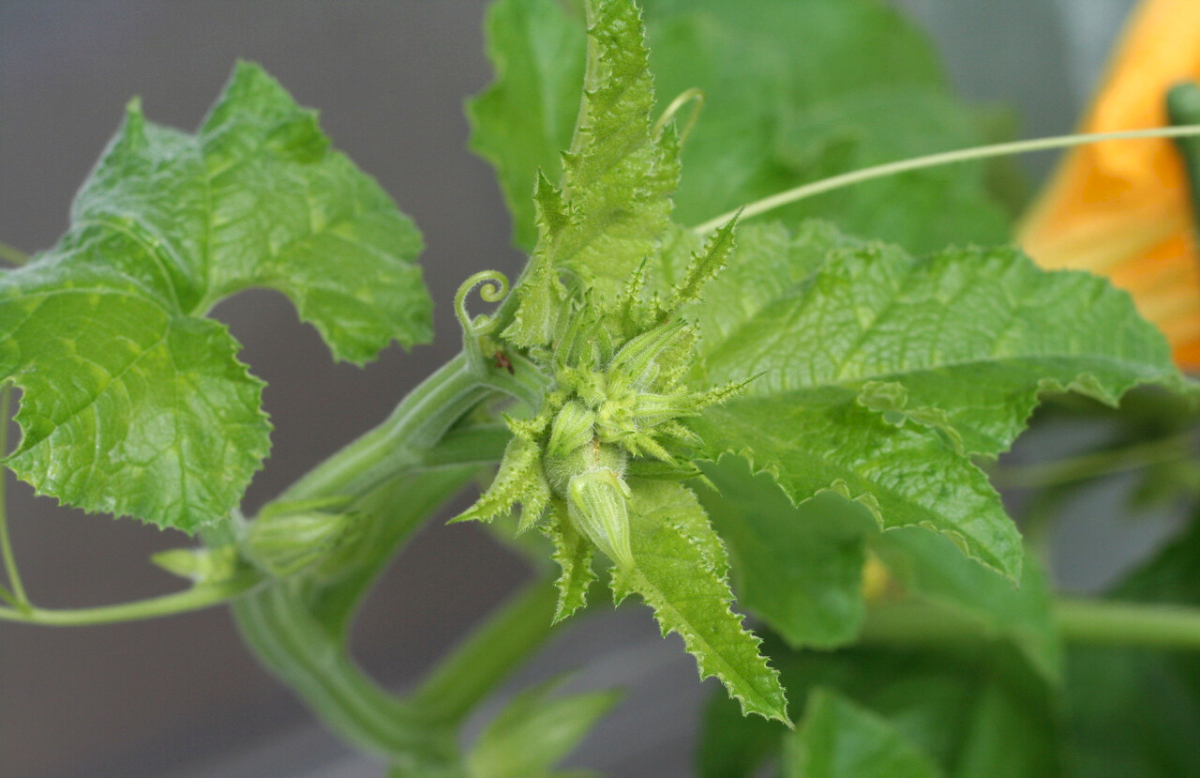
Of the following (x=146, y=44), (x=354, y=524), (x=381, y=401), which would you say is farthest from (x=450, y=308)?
(x=354, y=524)

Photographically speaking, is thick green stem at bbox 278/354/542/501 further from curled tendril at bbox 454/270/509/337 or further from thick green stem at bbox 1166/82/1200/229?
thick green stem at bbox 1166/82/1200/229

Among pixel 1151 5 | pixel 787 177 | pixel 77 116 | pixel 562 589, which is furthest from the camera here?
pixel 1151 5

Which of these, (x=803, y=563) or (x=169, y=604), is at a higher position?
(x=169, y=604)

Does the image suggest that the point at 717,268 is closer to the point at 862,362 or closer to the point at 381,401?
the point at 862,362

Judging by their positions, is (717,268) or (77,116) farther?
(77,116)

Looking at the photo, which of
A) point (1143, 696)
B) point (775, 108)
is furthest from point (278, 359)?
point (1143, 696)

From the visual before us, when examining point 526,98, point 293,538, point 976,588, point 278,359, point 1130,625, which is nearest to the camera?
point 293,538

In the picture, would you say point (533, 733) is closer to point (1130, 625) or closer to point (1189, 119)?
point (1130, 625)
